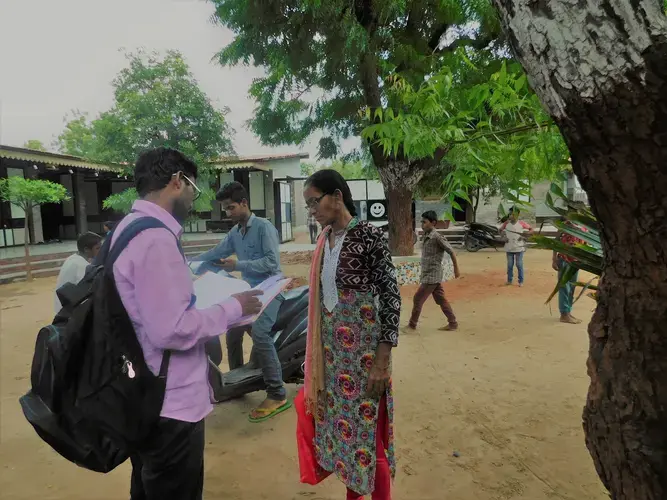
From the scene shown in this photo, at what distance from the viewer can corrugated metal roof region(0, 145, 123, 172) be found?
40.8 ft

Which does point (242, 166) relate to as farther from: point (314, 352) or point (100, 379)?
point (100, 379)

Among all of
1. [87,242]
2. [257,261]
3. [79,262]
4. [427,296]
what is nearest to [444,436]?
[257,261]

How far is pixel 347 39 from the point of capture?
741 cm

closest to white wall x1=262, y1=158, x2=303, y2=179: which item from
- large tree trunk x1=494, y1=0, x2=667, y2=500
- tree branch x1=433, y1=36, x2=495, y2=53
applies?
tree branch x1=433, y1=36, x2=495, y2=53

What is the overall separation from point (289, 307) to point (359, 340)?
74.2 inches

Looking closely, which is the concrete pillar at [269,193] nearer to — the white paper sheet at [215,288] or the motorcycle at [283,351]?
the motorcycle at [283,351]

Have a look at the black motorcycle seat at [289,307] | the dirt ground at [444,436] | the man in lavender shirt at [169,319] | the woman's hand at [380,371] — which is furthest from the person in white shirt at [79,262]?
the woman's hand at [380,371]

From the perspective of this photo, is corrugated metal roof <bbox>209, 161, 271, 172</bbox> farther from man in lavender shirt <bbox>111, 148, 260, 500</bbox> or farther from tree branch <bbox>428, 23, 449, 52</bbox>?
man in lavender shirt <bbox>111, 148, 260, 500</bbox>

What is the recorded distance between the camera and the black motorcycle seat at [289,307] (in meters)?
3.79

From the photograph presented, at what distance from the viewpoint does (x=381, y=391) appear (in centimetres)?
197

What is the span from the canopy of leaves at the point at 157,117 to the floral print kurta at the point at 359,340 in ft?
36.4

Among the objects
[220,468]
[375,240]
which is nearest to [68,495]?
[220,468]

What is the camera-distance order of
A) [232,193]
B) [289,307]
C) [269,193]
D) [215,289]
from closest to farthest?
1. [215,289]
2. [232,193]
3. [289,307]
4. [269,193]

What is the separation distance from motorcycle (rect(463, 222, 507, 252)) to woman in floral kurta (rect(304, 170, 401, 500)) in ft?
46.5
